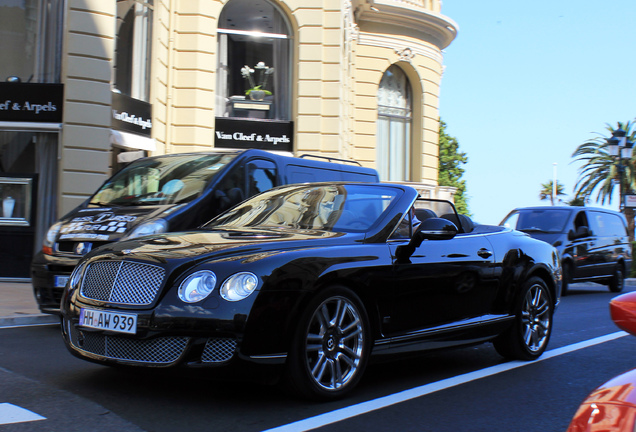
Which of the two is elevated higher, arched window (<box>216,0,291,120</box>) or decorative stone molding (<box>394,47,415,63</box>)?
decorative stone molding (<box>394,47,415,63</box>)

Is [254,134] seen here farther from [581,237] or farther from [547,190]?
[547,190]

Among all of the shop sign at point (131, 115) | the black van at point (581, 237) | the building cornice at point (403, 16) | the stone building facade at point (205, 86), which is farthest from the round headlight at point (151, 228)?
the building cornice at point (403, 16)

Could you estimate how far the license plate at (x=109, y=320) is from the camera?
443cm

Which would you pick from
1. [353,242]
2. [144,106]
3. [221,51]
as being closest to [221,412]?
[353,242]

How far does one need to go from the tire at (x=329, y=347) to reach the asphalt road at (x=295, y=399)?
0.41ft

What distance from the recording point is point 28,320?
855 cm

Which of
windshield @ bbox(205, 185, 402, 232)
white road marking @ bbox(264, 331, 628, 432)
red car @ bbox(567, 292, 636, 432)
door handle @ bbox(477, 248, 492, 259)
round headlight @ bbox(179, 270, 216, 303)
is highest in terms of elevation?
windshield @ bbox(205, 185, 402, 232)

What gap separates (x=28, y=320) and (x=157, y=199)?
1.93 meters

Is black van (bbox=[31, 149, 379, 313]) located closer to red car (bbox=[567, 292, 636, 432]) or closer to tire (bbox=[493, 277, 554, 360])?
tire (bbox=[493, 277, 554, 360])

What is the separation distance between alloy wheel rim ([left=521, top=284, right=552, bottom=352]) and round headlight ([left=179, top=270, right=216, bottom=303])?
326 centimetres

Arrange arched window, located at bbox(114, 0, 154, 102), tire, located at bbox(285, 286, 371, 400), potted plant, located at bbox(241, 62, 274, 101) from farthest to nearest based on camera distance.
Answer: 1. potted plant, located at bbox(241, 62, 274, 101)
2. arched window, located at bbox(114, 0, 154, 102)
3. tire, located at bbox(285, 286, 371, 400)

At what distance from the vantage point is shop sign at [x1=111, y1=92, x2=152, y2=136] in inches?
597

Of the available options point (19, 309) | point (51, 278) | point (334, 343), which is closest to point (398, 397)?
point (334, 343)

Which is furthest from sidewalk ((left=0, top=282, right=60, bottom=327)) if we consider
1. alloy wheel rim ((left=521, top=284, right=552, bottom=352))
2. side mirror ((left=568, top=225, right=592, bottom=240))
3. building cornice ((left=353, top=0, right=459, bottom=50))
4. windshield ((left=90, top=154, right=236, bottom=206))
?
building cornice ((left=353, top=0, right=459, bottom=50))
